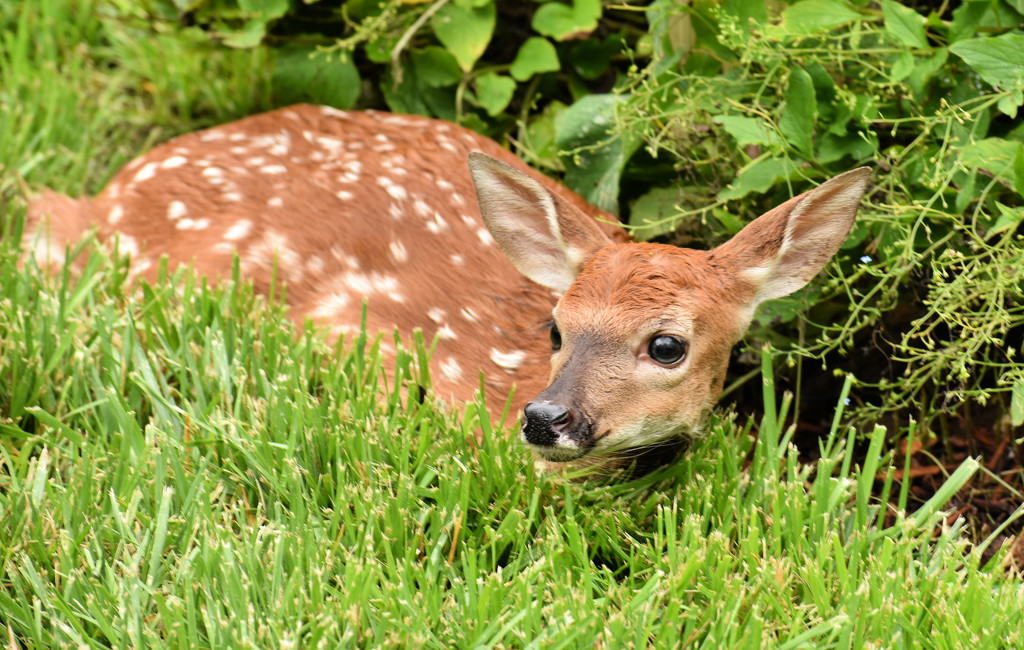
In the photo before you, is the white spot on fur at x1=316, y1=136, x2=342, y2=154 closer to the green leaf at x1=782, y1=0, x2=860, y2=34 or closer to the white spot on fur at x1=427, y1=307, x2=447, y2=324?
the white spot on fur at x1=427, y1=307, x2=447, y2=324

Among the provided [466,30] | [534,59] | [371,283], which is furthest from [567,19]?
[371,283]

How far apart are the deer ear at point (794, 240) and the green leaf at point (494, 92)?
1.52 metres

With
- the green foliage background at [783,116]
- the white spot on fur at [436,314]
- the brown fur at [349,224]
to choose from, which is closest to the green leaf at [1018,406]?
the green foliage background at [783,116]

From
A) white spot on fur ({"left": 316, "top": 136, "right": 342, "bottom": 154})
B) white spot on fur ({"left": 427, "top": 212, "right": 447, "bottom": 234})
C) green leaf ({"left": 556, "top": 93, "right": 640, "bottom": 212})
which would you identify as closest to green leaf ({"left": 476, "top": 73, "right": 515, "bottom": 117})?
green leaf ({"left": 556, "top": 93, "right": 640, "bottom": 212})

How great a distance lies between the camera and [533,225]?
2.96 m

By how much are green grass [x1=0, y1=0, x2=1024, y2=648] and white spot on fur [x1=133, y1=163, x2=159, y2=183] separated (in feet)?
2.18

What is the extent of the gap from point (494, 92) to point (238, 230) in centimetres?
108

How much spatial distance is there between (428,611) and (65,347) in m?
1.33

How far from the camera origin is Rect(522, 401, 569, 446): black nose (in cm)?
241

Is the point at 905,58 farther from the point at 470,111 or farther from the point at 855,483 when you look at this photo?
the point at 470,111

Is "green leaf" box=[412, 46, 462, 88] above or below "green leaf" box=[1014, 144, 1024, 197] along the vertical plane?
below

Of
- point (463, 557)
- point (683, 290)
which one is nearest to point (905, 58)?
point (683, 290)

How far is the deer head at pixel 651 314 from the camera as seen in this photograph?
2.51 m

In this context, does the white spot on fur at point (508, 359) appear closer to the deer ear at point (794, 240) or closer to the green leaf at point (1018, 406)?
the deer ear at point (794, 240)
